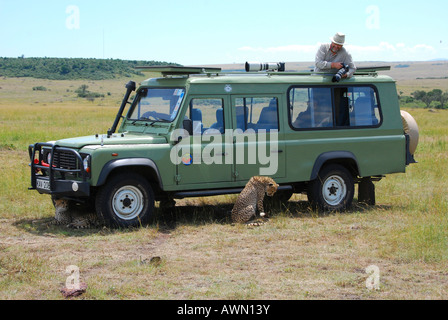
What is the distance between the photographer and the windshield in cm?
845

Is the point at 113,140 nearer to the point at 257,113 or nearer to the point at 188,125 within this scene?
the point at 188,125

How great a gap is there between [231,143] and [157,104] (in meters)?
1.18

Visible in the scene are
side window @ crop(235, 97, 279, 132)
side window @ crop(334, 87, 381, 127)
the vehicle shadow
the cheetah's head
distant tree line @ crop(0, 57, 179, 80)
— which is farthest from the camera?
distant tree line @ crop(0, 57, 179, 80)

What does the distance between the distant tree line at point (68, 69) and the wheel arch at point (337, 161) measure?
243ft

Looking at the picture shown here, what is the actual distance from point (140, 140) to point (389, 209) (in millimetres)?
4065

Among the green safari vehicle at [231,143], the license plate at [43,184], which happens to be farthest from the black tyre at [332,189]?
the license plate at [43,184]

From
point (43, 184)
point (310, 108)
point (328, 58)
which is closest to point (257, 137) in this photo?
point (310, 108)

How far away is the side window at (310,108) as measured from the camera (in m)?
9.06

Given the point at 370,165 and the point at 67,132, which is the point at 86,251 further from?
the point at 67,132

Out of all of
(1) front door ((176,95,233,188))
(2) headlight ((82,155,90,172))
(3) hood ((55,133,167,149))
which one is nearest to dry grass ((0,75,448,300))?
(1) front door ((176,95,233,188))

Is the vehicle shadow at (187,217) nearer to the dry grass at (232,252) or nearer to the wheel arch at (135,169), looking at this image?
the dry grass at (232,252)

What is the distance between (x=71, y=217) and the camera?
8.45m
